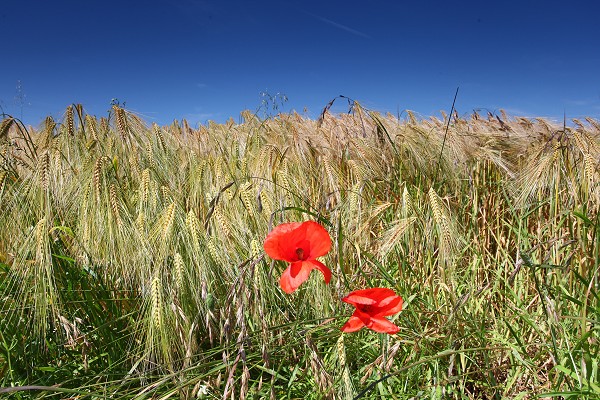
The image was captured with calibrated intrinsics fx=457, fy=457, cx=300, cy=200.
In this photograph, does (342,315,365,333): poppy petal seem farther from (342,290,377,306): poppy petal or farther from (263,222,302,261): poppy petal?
(263,222,302,261): poppy petal

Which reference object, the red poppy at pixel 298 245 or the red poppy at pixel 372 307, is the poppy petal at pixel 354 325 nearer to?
the red poppy at pixel 372 307

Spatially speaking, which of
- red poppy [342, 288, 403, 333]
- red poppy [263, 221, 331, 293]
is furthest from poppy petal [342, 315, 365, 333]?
red poppy [263, 221, 331, 293]

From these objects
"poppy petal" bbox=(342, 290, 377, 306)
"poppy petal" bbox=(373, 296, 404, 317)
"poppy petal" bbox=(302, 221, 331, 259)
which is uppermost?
"poppy petal" bbox=(302, 221, 331, 259)

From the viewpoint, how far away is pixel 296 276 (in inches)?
38.6

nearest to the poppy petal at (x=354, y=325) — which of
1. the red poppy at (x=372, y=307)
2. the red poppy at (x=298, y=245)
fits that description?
the red poppy at (x=372, y=307)

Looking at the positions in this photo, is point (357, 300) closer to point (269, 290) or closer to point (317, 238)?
point (317, 238)

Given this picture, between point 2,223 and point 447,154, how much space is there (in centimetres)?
192

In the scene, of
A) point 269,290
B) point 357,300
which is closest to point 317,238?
point 357,300

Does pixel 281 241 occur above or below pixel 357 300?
above

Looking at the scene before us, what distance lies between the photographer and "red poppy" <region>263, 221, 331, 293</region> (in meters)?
0.99

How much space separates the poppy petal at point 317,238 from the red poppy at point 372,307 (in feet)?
0.38

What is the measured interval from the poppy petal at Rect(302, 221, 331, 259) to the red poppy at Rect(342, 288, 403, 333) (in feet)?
0.38

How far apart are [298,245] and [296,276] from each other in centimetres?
8

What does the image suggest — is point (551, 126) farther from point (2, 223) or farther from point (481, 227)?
point (2, 223)
